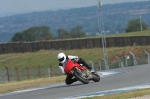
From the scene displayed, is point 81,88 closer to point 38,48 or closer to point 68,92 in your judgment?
point 68,92

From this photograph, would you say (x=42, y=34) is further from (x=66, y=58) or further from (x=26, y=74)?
(x=66, y=58)

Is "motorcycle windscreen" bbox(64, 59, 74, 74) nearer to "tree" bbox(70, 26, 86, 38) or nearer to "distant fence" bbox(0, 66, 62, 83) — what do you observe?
"distant fence" bbox(0, 66, 62, 83)

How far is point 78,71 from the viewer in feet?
62.2

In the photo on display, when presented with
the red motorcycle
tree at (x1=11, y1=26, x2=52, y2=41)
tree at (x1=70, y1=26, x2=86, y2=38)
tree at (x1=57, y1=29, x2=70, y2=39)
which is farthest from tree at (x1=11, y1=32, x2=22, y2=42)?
the red motorcycle

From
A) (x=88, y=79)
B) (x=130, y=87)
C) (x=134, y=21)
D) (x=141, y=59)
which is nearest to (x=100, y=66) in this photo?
(x=141, y=59)

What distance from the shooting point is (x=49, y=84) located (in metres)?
22.6

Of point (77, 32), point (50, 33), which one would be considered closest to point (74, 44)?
point (77, 32)

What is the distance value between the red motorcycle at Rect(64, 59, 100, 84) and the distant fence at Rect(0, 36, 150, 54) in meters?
46.5

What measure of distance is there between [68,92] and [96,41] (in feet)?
186

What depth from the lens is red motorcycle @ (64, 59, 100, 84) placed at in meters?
18.9

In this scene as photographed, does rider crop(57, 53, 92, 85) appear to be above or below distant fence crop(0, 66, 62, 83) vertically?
above

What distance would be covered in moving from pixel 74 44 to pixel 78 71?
187ft

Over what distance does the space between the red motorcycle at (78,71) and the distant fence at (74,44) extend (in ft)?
153

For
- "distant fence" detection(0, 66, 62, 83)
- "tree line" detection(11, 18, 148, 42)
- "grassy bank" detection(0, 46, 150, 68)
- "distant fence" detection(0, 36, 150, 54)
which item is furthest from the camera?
"tree line" detection(11, 18, 148, 42)
